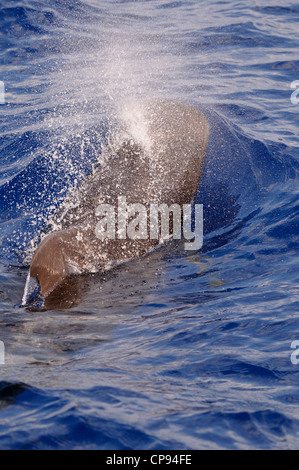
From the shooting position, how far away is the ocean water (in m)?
4.05

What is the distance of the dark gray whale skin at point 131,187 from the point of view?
6246mm

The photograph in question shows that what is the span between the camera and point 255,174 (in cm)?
968

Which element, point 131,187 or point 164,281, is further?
point 131,187

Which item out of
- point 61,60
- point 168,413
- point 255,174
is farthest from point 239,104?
point 168,413

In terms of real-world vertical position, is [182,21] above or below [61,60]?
above

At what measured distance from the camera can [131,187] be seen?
7.75 m

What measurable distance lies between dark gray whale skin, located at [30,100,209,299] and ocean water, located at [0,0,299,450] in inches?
10.7

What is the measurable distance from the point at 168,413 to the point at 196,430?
0.27 metres

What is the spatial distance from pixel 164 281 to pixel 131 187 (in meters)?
1.68

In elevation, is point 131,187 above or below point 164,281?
above

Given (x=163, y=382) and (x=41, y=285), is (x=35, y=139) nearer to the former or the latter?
(x=41, y=285)

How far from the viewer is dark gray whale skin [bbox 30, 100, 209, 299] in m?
6.25

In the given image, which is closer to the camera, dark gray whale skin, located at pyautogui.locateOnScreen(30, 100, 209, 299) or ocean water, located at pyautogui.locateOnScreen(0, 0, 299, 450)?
ocean water, located at pyautogui.locateOnScreen(0, 0, 299, 450)

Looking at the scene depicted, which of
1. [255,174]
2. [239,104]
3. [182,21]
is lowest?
[255,174]
